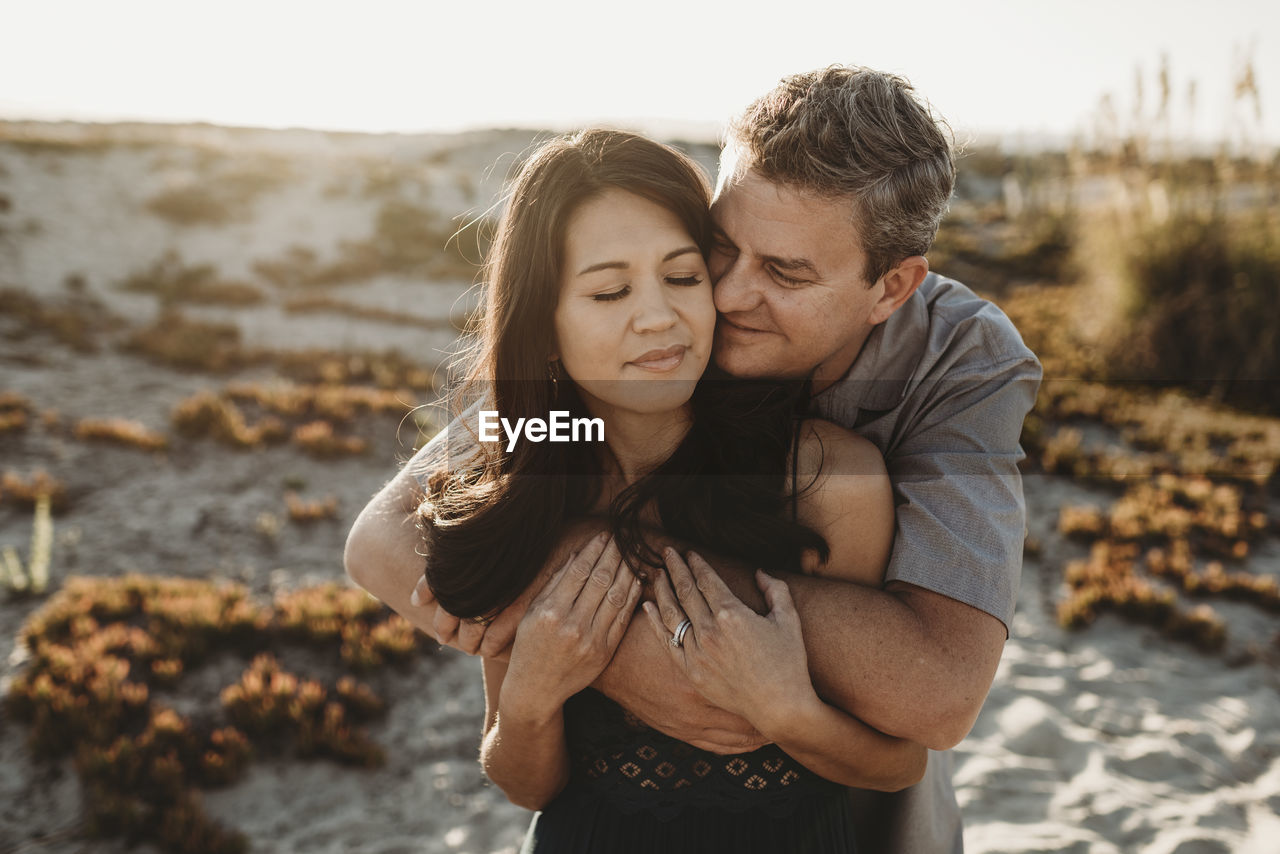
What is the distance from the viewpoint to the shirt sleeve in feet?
6.32

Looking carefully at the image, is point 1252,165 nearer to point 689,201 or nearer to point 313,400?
point 689,201

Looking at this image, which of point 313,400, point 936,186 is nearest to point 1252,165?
point 936,186

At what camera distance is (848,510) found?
201cm

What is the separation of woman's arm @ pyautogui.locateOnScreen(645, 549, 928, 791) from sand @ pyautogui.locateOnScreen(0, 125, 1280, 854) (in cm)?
214

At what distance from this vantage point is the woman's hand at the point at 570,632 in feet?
6.32

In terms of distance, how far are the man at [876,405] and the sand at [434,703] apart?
1501 mm

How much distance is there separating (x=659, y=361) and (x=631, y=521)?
44 cm

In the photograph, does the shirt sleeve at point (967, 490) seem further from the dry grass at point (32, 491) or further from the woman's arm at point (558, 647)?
the dry grass at point (32, 491)

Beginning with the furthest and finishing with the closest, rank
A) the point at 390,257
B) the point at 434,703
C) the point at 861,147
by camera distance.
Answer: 1. the point at 390,257
2. the point at 434,703
3. the point at 861,147

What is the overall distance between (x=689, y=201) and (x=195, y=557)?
6.40m

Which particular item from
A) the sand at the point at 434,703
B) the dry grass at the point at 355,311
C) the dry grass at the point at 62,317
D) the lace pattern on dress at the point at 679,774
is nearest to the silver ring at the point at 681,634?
the lace pattern on dress at the point at 679,774

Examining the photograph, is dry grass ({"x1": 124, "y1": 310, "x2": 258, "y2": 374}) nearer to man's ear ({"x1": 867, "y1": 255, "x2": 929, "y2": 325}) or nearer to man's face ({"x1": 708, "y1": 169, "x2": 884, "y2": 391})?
man's face ({"x1": 708, "y1": 169, "x2": 884, "y2": 391})

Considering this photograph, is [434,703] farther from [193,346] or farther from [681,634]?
[193,346]

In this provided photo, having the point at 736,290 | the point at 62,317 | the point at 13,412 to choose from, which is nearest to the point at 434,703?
the point at 736,290
